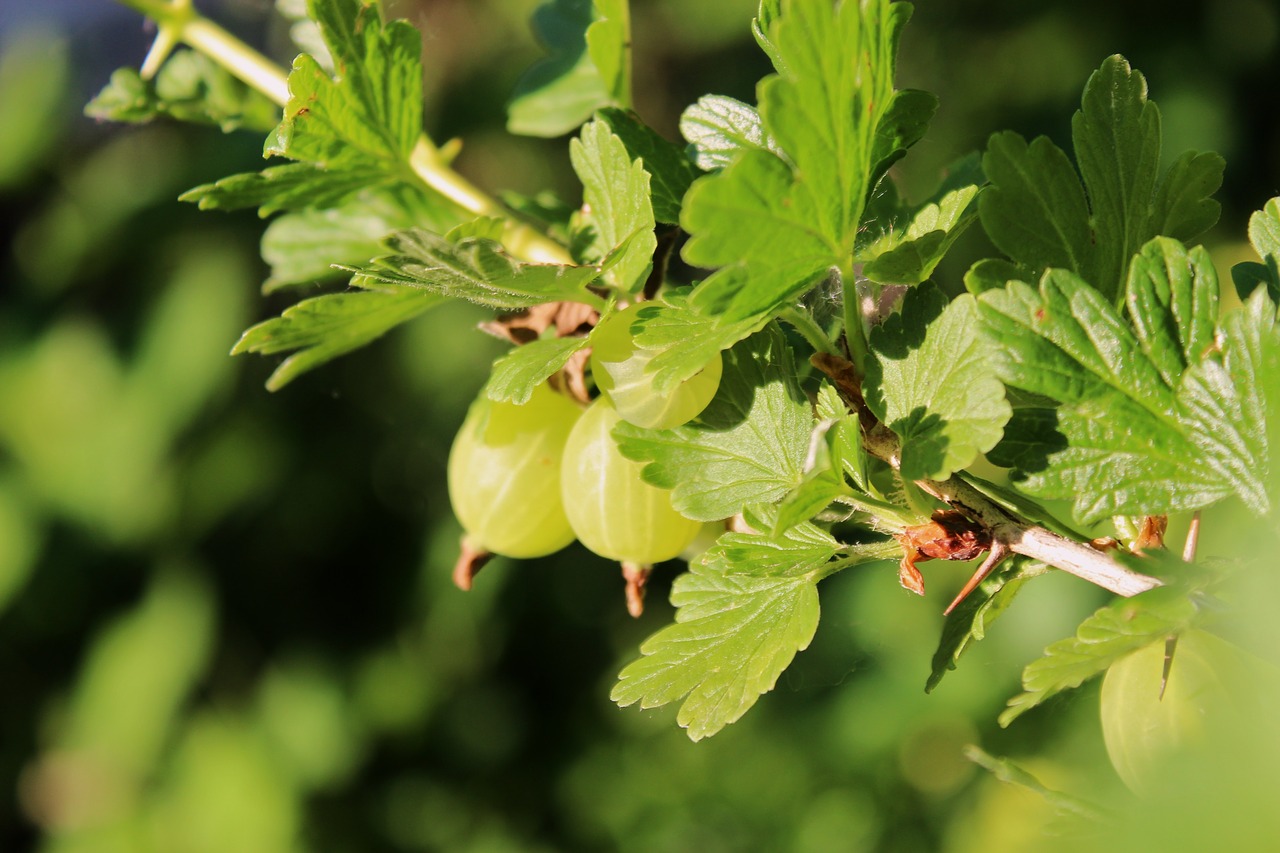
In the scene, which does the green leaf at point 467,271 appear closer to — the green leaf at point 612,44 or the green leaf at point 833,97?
the green leaf at point 833,97

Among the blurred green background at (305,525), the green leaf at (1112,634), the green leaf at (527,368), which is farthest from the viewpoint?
the blurred green background at (305,525)

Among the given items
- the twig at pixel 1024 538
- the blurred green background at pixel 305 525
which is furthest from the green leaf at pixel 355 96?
the blurred green background at pixel 305 525

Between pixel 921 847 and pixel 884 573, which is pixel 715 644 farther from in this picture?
pixel 921 847

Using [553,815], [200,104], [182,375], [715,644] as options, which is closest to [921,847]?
[553,815]

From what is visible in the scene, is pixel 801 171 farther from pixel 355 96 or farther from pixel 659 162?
pixel 355 96

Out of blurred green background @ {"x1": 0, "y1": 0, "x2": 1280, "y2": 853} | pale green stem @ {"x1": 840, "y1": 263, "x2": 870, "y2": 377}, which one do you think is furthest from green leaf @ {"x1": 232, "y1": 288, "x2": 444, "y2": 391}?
blurred green background @ {"x1": 0, "y1": 0, "x2": 1280, "y2": 853}

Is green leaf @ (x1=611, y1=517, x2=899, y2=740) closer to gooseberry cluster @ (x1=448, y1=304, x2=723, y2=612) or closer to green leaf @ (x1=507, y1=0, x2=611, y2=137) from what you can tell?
gooseberry cluster @ (x1=448, y1=304, x2=723, y2=612)

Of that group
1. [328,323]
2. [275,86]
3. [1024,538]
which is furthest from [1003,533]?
[275,86]
